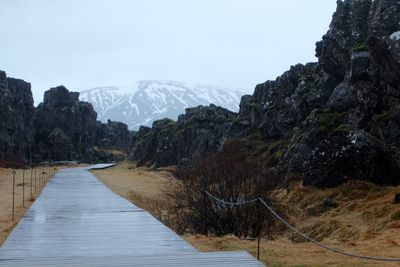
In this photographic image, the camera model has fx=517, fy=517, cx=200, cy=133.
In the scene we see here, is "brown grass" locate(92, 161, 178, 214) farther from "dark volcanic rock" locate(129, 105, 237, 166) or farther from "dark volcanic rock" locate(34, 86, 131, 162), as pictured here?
"dark volcanic rock" locate(34, 86, 131, 162)

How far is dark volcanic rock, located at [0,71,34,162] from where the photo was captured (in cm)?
8094

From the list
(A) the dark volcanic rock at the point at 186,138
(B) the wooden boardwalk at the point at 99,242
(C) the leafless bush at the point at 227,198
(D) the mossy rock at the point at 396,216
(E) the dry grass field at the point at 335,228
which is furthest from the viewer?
(A) the dark volcanic rock at the point at 186,138

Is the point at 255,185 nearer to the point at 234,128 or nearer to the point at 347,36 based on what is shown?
the point at 347,36

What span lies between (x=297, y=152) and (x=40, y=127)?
82587 mm

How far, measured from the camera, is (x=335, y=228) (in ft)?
51.8

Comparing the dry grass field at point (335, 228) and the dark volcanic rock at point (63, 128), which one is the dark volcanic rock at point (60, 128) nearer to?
the dark volcanic rock at point (63, 128)

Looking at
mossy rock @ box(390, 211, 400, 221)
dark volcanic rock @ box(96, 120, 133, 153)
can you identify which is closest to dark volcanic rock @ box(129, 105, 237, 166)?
dark volcanic rock @ box(96, 120, 133, 153)

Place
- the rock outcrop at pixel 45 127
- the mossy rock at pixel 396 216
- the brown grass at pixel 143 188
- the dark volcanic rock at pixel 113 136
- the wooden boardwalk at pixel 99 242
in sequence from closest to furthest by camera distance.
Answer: the wooden boardwalk at pixel 99 242
the mossy rock at pixel 396 216
the brown grass at pixel 143 188
the rock outcrop at pixel 45 127
the dark volcanic rock at pixel 113 136

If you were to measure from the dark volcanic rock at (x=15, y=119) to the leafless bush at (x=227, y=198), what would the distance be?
2694 inches

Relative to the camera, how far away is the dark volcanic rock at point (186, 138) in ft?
209

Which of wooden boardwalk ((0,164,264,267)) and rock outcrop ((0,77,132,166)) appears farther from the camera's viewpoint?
rock outcrop ((0,77,132,166))

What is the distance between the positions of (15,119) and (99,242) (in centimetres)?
7913

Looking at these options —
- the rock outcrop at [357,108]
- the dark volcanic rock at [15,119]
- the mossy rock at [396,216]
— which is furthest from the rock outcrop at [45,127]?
the mossy rock at [396,216]

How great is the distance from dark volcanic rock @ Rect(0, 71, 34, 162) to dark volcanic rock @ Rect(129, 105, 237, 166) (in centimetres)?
1994
